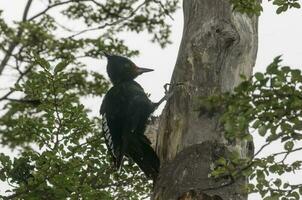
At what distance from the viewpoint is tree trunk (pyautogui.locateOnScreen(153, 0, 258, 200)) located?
369 cm

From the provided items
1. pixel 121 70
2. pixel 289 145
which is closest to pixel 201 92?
pixel 289 145

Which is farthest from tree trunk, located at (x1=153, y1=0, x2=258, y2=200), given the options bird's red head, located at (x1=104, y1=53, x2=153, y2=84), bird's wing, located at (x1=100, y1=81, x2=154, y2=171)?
bird's red head, located at (x1=104, y1=53, x2=153, y2=84)

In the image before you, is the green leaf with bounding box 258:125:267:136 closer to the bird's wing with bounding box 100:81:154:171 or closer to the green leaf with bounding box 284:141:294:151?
the green leaf with bounding box 284:141:294:151

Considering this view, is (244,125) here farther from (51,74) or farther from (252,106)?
(51,74)

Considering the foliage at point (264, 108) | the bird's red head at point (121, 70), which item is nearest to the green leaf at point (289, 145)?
the foliage at point (264, 108)

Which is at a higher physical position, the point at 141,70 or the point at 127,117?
the point at 141,70

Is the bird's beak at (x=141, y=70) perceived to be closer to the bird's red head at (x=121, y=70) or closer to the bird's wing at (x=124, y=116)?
the bird's red head at (x=121, y=70)

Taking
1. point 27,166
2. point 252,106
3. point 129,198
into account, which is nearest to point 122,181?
point 129,198

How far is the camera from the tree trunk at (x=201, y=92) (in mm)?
3691

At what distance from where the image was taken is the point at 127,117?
17.8 feet

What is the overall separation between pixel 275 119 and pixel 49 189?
222cm

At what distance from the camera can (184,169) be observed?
3.74 m

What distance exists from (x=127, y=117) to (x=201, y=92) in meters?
1.53

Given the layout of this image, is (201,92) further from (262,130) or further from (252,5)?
(262,130)
